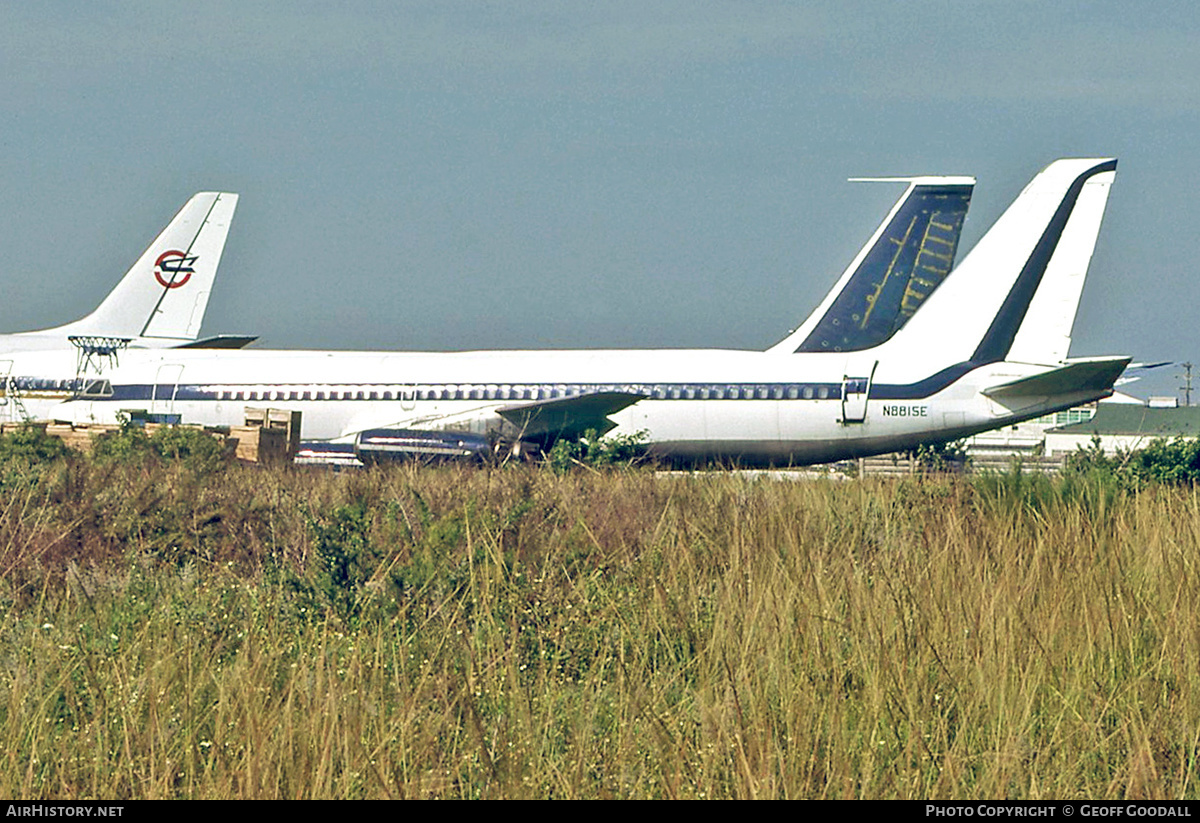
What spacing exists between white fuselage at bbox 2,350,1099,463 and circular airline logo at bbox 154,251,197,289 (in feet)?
29.2

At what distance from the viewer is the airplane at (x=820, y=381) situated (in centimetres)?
2575

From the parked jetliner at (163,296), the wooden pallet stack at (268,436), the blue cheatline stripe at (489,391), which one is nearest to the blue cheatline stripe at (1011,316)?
the blue cheatline stripe at (489,391)

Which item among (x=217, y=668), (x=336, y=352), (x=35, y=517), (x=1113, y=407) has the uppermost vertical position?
(x=1113, y=407)

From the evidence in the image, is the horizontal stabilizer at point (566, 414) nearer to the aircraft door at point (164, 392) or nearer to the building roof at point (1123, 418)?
the aircraft door at point (164, 392)

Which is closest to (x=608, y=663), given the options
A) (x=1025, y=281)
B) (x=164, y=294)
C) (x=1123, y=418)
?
(x=1025, y=281)

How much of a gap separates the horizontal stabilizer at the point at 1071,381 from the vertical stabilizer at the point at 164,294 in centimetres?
2366

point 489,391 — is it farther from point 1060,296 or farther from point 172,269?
point 172,269

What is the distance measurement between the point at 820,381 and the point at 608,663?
2059 cm

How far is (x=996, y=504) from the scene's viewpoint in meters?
Result: 11.9

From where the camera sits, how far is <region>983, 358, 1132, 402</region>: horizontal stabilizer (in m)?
22.9

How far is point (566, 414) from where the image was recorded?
2692 centimetres
